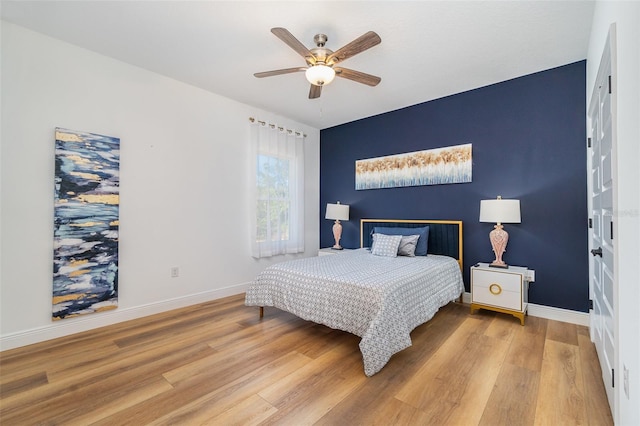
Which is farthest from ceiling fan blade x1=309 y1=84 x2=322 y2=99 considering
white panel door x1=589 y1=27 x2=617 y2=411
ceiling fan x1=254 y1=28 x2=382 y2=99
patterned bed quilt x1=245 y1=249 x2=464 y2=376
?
white panel door x1=589 y1=27 x2=617 y2=411

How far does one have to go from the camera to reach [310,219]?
5.24 meters

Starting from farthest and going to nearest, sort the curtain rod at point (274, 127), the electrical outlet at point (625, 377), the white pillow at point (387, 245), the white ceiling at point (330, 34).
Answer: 1. the curtain rod at point (274, 127)
2. the white pillow at point (387, 245)
3. the white ceiling at point (330, 34)
4. the electrical outlet at point (625, 377)

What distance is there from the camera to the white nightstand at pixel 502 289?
114 inches

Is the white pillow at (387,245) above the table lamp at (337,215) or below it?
below

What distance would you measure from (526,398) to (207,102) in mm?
4334

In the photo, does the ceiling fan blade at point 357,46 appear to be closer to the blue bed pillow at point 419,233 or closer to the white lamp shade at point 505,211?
the white lamp shade at point 505,211

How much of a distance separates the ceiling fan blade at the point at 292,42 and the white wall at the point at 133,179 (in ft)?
6.62

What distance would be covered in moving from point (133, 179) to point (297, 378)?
272 cm

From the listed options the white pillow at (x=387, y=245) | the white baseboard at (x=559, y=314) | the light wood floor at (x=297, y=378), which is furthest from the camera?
the white pillow at (x=387, y=245)

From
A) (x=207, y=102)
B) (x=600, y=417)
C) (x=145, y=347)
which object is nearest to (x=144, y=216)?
(x=145, y=347)

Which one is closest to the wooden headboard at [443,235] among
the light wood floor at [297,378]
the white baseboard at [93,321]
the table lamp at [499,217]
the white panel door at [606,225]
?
the table lamp at [499,217]

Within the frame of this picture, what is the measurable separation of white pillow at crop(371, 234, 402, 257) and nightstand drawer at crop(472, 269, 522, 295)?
923mm

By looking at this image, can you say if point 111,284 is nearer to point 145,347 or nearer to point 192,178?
point 145,347

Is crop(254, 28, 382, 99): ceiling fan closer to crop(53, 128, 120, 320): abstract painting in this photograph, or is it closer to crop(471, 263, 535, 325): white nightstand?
crop(53, 128, 120, 320): abstract painting
